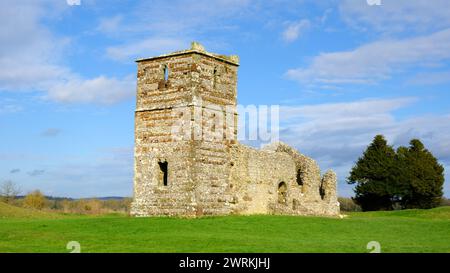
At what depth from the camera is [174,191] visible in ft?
87.9

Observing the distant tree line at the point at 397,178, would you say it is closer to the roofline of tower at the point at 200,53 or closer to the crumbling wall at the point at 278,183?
the crumbling wall at the point at 278,183

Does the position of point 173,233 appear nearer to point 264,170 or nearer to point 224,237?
point 224,237

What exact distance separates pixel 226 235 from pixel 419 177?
32.5 m

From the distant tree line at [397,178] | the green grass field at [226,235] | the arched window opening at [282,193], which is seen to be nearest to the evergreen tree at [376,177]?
the distant tree line at [397,178]

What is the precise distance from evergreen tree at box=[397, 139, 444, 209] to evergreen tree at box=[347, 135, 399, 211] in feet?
2.10

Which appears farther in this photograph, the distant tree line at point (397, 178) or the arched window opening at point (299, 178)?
the distant tree line at point (397, 178)

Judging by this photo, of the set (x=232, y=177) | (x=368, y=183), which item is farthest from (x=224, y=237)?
(x=368, y=183)

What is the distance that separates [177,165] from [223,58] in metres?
5.20

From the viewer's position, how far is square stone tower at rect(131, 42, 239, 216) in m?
26.7

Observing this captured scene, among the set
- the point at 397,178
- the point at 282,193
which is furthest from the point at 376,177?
the point at 282,193

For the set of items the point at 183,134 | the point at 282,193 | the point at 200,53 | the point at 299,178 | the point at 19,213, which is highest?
the point at 200,53

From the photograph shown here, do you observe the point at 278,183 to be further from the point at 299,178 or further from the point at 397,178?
the point at 397,178

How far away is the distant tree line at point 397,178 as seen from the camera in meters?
48.5

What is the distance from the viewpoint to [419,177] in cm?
4878
